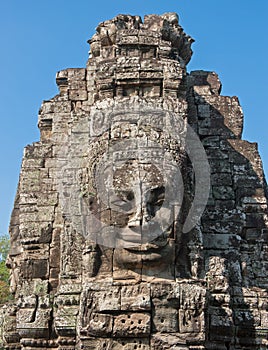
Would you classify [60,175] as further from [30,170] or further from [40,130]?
[40,130]

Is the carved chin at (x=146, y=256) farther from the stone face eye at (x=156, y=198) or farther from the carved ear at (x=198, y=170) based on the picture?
the carved ear at (x=198, y=170)

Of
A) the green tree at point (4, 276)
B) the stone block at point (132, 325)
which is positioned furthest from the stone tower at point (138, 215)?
the green tree at point (4, 276)

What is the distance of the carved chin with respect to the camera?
6.92 metres

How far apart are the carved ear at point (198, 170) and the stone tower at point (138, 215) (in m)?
0.02

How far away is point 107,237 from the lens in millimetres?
7184

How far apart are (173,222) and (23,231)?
227 cm

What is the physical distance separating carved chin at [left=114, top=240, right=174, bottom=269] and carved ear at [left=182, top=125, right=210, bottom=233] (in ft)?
2.64

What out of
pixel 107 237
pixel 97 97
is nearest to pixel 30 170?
pixel 97 97

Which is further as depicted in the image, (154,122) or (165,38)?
(165,38)

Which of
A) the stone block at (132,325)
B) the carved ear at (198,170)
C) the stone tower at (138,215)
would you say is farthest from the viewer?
the carved ear at (198,170)

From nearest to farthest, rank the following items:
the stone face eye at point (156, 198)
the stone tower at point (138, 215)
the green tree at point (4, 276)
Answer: the stone tower at point (138, 215) < the stone face eye at point (156, 198) < the green tree at point (4, 276)

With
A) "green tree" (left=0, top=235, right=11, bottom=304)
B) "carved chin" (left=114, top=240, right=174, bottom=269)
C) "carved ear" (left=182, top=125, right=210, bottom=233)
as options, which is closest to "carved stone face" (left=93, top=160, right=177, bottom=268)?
"carved chin" (left=114, top=240, right=174, bottom=269)

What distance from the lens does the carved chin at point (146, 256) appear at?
6922mm

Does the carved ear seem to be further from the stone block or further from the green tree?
the green tree
